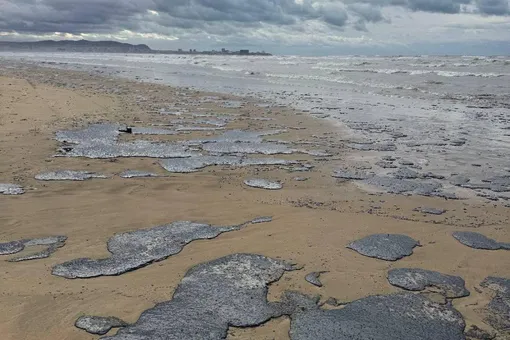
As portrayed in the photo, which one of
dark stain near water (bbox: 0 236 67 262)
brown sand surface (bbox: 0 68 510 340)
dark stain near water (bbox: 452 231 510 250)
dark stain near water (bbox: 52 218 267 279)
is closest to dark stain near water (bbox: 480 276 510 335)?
brown sand surface (bbox: 0 68 510 340)

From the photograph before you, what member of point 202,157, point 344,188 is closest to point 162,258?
point 344,188

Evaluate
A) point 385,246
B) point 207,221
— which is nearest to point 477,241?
point 385,246

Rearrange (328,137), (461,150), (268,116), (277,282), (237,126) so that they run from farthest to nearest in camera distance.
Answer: (268,116), (237,126), (328,137), (461,150), (277,282)

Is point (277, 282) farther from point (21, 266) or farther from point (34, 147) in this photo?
point (34, 147)

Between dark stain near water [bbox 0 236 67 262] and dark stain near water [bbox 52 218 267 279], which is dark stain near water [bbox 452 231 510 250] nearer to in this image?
dark stain near water [bbox 52 218 267 279]

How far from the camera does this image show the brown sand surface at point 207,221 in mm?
3639

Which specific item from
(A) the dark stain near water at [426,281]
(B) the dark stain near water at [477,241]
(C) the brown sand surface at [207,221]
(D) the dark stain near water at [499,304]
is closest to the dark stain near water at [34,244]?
(C) the brown sand surface at [207,221]

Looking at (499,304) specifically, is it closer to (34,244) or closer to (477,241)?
(477,241)

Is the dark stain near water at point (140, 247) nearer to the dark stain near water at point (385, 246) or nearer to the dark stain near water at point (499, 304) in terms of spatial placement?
the dark stain near water at point (385, 246)

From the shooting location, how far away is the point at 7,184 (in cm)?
655

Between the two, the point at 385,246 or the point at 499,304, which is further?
the point at 385,246

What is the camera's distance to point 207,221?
547cm

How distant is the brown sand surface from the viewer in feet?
11.9

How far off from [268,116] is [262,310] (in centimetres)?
1070
